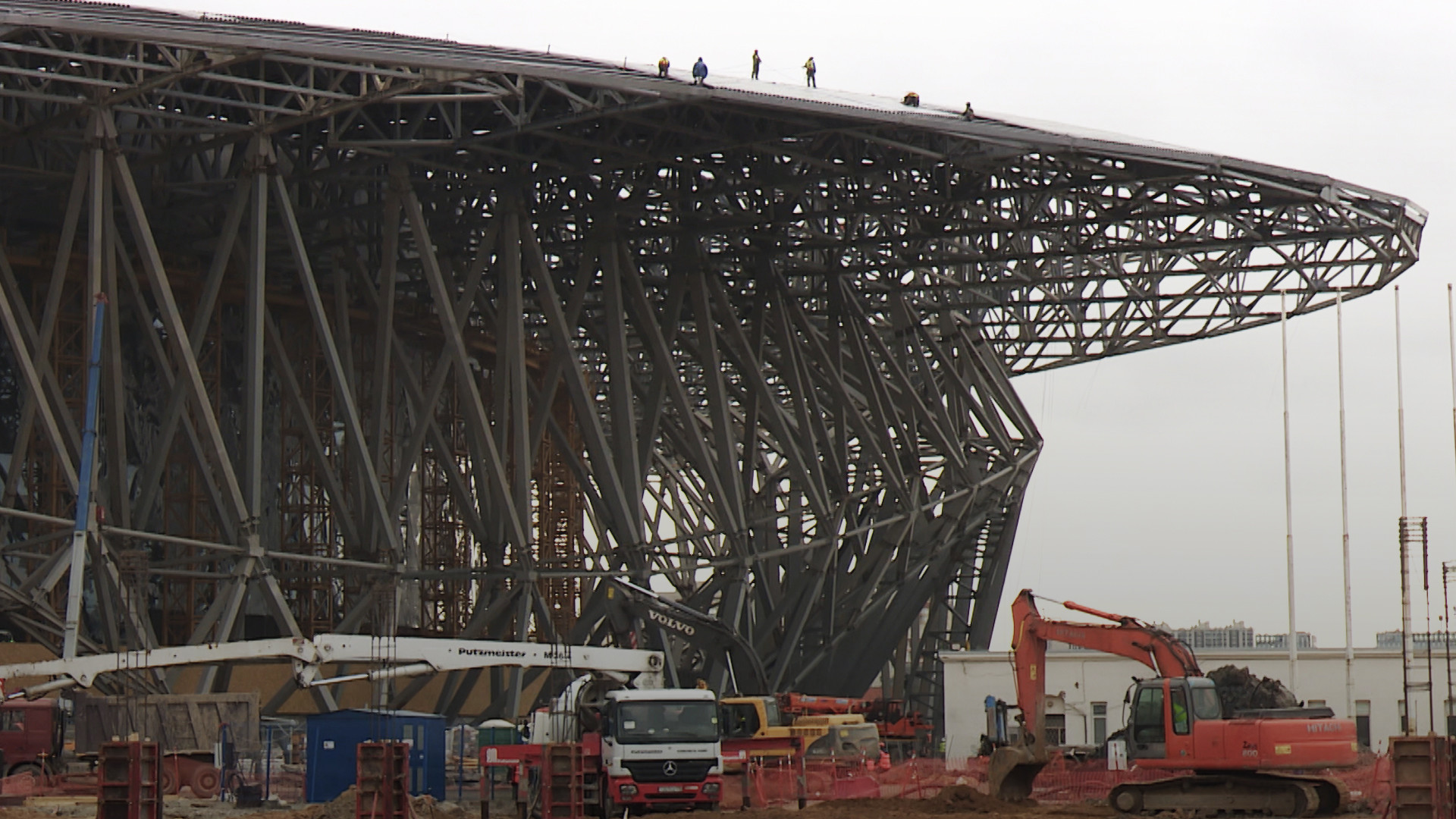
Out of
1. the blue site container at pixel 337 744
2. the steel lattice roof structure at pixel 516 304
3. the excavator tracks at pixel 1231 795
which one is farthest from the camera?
the steel lattice roof structure at pixel 516 304

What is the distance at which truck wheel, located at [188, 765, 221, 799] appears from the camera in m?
31.0

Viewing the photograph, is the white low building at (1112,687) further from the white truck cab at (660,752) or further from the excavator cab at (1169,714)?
the white truck cab at (660,752)

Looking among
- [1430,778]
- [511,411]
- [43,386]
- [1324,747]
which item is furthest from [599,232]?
[1430,778]

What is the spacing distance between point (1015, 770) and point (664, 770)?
5035mm

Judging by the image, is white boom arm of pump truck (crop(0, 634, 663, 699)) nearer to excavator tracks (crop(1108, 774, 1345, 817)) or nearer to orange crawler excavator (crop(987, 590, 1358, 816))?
orange crawler excavator (crop(987, 590, 1358, 816))

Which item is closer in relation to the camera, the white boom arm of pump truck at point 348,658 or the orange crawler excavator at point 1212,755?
the orange crawler excavator at point 1212,755

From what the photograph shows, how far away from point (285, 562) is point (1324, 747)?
3454 cm

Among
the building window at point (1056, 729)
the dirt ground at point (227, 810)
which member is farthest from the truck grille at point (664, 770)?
the building window at point (1056, 729)

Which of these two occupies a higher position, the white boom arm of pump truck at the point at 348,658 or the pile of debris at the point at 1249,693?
the white boom arm of pump truck at the point at 348,658

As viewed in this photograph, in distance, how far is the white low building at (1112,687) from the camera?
44094 mm

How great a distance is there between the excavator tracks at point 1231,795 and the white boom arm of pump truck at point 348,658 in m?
9.15

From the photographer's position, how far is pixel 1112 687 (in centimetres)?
4638

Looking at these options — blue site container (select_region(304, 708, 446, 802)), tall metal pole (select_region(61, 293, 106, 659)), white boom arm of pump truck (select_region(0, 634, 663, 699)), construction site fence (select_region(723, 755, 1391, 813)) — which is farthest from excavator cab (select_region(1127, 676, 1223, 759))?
tall metal pole (select_region(61, 293, 106, 659))

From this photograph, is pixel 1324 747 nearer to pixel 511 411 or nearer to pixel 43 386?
pixel 511 411
